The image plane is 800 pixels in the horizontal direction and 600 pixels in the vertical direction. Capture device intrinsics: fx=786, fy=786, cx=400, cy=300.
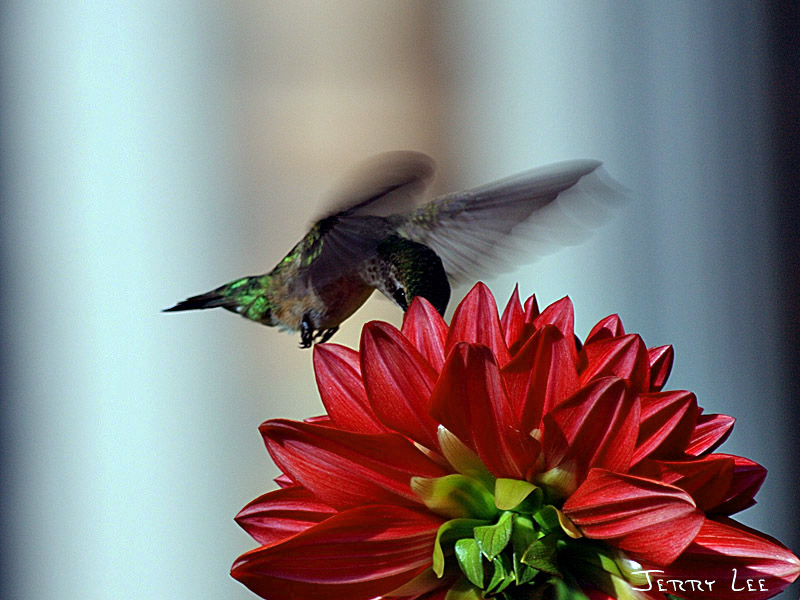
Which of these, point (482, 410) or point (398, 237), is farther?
point (398, 237)

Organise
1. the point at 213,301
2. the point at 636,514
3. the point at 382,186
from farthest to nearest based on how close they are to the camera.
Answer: the point at 213,301 → the point at 382,186 → the point at 636,514

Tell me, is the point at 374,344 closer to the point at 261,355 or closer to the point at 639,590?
the point at 639,590

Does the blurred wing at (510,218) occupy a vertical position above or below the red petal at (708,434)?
above

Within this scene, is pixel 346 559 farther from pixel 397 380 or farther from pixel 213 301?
pixel 213 301

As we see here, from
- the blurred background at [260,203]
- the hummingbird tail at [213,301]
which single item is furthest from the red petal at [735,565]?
the blurred background at [260,203]

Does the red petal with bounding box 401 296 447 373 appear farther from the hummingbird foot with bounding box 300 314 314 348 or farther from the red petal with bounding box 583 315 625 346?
the hummingbird foot with bounding box 300 314 314 348

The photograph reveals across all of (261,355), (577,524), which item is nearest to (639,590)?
(577,524)

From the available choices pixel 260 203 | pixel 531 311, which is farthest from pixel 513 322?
pixel 260 203

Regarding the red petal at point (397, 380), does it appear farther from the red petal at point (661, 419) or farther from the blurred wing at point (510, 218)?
the blurred wing at point (510, 218)
